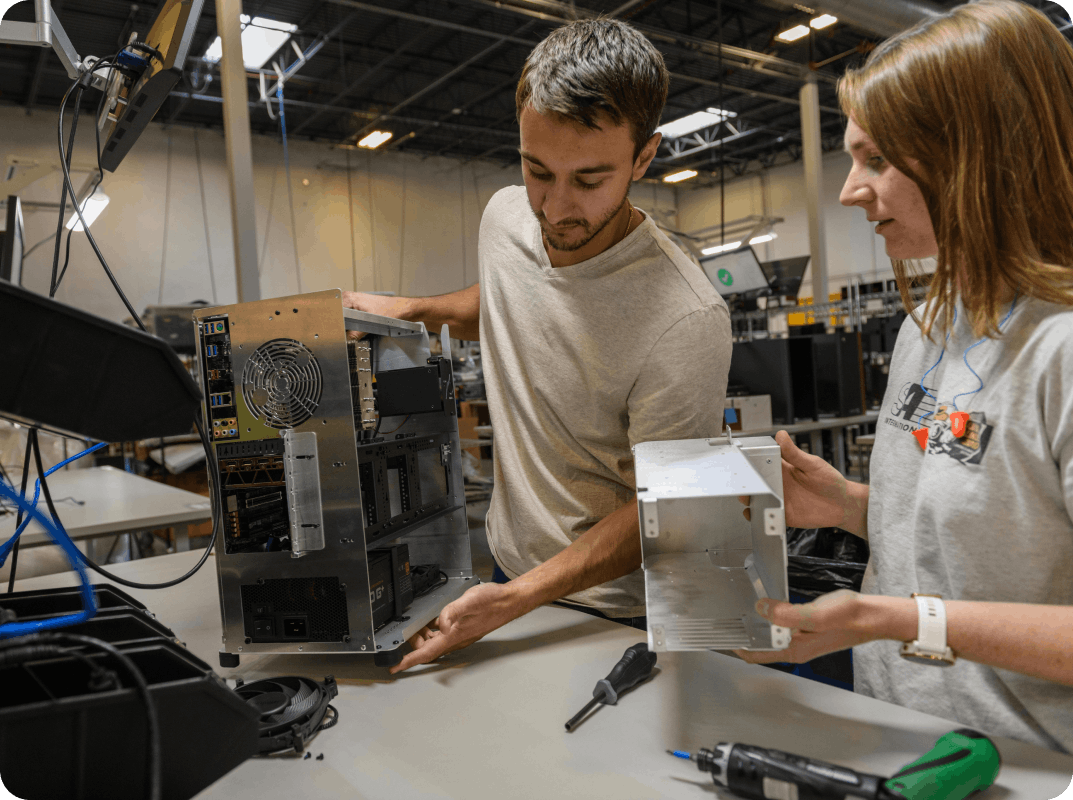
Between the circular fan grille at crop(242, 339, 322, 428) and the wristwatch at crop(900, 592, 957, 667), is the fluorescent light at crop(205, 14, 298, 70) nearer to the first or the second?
the circular fan grille at crop(242, 339, 322, 428)

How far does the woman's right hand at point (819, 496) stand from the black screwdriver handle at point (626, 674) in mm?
258

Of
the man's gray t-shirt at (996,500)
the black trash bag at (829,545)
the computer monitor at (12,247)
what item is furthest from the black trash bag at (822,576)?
the computer monitor at (12,247)

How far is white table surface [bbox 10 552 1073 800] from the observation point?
0.62 meters

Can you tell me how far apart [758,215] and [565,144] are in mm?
10945

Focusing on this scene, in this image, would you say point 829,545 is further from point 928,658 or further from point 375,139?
point 375,139

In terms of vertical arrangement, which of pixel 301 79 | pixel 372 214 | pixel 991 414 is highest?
pixel 301 79

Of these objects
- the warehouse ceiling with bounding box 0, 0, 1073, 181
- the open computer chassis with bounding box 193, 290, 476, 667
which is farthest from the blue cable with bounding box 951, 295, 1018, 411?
the warehouse ceiling with bounding box 0, 0, 1073, 181

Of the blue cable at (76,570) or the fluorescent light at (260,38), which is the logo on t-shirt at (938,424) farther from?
the fluorescent light at (260,38)

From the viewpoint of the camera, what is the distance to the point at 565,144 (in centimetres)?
95

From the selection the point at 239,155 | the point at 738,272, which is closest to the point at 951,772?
the point at 239,155

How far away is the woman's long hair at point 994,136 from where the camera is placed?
67cm

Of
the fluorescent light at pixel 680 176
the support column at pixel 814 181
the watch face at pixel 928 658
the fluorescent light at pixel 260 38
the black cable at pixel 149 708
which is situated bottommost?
the watch face at pixel 928 658

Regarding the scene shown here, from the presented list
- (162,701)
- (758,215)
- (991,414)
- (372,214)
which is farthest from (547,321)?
(758,215)

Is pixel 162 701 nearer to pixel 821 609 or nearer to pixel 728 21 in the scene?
pixel 821 609
